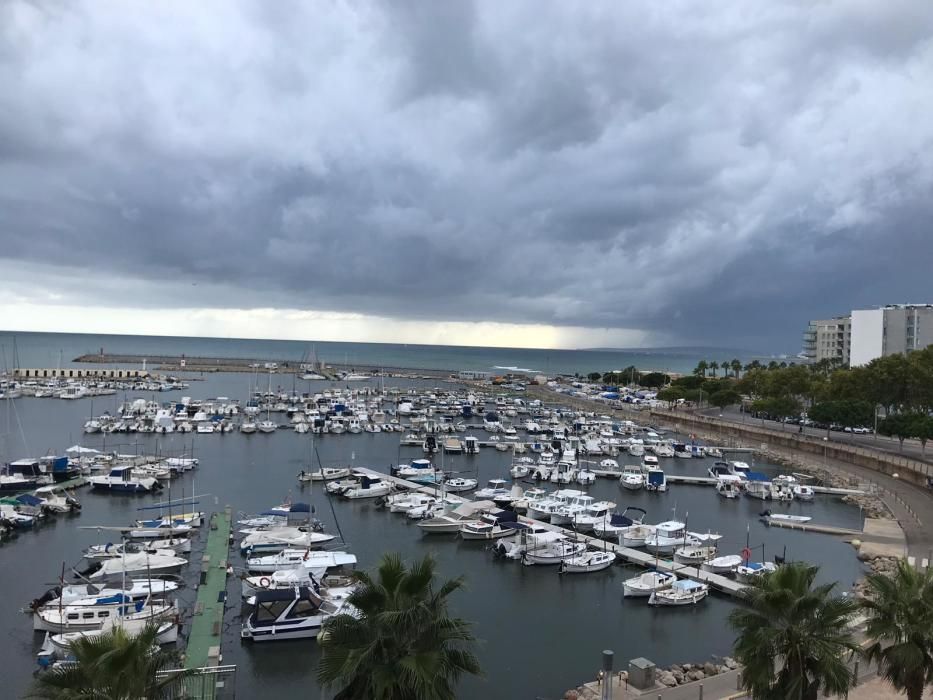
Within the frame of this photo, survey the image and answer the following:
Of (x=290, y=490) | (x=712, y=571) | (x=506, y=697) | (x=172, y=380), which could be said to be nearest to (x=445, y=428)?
(x=290, y=490)

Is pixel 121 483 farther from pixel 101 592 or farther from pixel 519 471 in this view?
pixel 519 471

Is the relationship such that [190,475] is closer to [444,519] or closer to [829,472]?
[444,519]

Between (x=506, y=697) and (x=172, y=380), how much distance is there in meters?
125

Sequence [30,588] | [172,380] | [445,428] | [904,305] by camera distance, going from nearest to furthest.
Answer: [30,588] → [445,428] → [904,305] → [172,380]

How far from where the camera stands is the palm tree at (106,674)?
9180 mm

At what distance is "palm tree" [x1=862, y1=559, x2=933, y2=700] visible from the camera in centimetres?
1206

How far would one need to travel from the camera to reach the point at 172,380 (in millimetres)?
131625

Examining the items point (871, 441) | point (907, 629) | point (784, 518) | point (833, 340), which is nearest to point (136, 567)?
point (907, 629)

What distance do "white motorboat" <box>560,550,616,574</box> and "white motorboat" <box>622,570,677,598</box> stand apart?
251 cm

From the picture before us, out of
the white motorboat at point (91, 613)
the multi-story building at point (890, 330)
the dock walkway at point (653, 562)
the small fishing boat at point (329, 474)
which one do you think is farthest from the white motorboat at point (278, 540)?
the multi-story building at point (890, 330)

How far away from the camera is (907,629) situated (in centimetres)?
1219

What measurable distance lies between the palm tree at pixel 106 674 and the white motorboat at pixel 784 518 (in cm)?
4063

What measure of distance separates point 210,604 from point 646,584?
1769cm

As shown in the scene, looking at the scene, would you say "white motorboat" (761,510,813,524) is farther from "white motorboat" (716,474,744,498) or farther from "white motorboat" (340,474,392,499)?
"white motorboat" (340,474,392,499)
